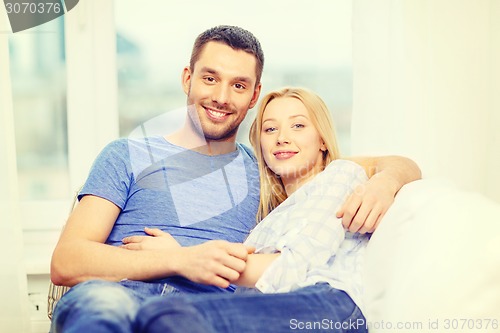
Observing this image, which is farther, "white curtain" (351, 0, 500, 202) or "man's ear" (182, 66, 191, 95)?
"white curtain" (351, 0, 500, 202)

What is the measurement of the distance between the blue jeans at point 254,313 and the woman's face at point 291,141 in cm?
45

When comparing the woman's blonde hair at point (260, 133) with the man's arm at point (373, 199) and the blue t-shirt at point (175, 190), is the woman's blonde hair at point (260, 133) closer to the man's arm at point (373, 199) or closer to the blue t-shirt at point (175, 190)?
the blue t-shirt at point (175, 190)

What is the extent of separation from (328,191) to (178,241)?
400 mm

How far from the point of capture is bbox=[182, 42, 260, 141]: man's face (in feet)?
5.54

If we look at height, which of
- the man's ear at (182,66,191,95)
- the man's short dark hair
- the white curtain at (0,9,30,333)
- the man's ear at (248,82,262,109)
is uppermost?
the man's short dark hair

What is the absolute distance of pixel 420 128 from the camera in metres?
2.10

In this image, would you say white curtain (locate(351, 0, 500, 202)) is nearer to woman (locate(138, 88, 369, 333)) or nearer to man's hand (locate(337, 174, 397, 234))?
woman (locate(138, 88, 369, 333))

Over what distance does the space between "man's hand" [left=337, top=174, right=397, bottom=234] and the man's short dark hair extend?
22.6 inches

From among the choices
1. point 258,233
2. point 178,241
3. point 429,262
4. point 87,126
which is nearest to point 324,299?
point 429,262

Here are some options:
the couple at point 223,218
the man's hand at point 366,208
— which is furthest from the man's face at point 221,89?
the man's hand at point 366,208

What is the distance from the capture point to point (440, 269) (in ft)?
3.55

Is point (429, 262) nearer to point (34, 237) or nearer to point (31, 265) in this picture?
point (31, 265)

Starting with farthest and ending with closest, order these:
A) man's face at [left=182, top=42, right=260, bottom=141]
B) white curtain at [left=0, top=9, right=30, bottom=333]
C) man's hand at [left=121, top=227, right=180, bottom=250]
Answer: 1. white curtain at [left=0, top=9, right=30, bottom=333]
2. man's face at [left=182, top=42, right=260, bottom=141]
3. man's hand at [left=121, top=227, right=180, bottom=250]

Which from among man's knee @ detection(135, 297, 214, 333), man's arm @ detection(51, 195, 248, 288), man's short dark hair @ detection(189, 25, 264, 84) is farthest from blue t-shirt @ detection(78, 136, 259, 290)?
man's knee @ detection(135, 297, 214, 333)
